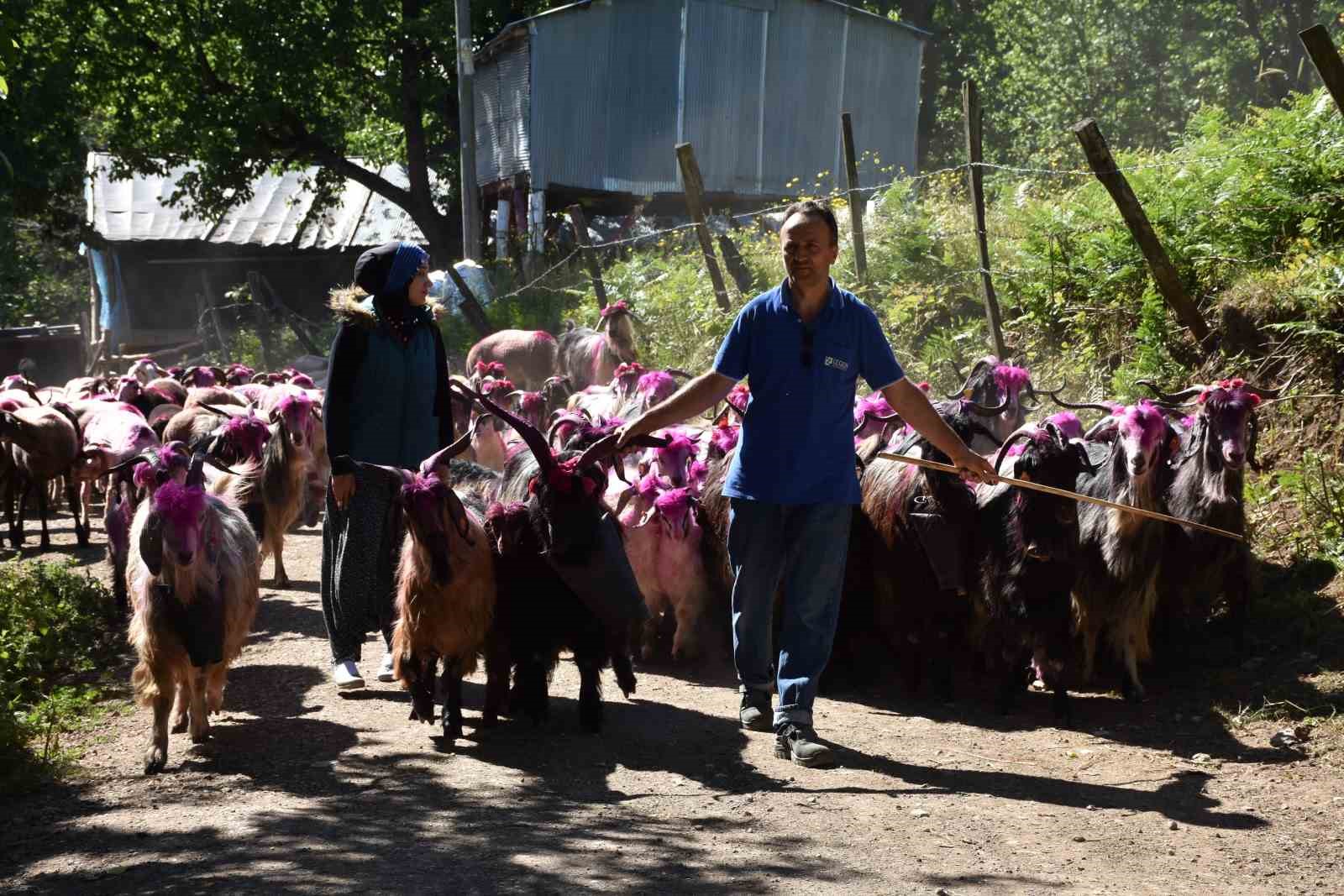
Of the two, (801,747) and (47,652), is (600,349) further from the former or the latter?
(801,747)

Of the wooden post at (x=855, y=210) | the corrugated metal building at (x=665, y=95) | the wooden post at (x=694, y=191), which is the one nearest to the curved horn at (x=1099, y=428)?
the wooden post at (x=855, y=210)

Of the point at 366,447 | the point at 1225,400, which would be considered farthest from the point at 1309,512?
the point at 366,447

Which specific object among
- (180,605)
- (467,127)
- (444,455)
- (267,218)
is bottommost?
(180,605)

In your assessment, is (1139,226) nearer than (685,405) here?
No

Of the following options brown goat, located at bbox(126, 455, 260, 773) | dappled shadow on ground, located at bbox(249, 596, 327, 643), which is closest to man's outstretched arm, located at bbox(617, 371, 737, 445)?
brown goat, located at bbox(126, 455, 260, 773)

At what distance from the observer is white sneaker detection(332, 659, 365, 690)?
711 cm

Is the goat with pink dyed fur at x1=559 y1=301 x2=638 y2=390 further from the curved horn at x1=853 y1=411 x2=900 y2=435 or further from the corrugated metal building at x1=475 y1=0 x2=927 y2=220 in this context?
the corrugated metal building at x1=475 y1=0 x2=927 y2=220

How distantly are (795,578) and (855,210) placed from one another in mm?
8740

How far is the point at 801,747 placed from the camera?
19.0 feet

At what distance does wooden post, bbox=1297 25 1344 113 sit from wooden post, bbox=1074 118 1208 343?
1.35 metres

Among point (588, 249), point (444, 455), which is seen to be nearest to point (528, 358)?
point (588, 249)

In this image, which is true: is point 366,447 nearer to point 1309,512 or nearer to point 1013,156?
point 1309,512

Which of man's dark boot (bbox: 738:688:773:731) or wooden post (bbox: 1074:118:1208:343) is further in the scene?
wooden post (bbox: 1074:118:1208:343)

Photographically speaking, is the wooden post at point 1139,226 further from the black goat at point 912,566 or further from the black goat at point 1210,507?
the black goat at point 912,566
